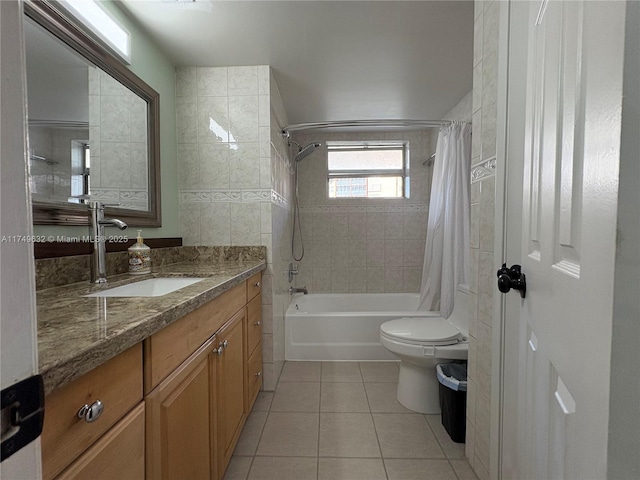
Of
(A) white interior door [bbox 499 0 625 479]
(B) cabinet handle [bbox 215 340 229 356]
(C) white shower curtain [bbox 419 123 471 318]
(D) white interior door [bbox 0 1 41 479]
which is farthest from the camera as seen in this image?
(C) white shower curtain [bbox 419 123 471 318]

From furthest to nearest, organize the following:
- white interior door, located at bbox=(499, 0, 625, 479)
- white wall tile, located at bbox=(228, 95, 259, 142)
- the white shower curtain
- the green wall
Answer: the white shower curtain
white wall tile, located at bbox=(228, 95, 259, 142)
the green wall
white interior door, located at bbox=(499, 0, 625, 479)

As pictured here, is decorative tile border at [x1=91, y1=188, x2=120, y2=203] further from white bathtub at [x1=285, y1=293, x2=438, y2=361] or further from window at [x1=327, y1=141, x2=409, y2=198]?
window at [x1=327, y1=141, x2=409, y2=198]

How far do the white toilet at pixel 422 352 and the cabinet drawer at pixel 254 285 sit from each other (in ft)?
2.81

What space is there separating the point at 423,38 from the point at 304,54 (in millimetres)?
732

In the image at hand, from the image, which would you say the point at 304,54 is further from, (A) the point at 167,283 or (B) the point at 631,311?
(B) the point at 631,311

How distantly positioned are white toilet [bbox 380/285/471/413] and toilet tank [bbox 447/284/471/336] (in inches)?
4.0

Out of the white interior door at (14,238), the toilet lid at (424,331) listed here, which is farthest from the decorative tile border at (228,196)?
the white interior door at (14,238)

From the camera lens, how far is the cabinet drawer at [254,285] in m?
1.69

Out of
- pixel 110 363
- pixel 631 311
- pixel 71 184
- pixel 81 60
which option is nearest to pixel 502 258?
pixel 631 311

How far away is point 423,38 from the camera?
Result: 5.69ft

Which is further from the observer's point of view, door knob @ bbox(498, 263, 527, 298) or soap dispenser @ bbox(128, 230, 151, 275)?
soap dispenser @ bbox(128, 230, 151, 275)

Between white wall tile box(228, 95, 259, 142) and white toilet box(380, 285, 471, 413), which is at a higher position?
white wall tile box(228, 95, 259, 142)

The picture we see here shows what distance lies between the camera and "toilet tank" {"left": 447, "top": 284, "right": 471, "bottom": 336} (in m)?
2.03

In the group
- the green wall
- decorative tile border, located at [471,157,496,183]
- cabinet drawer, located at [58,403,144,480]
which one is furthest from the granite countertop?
decorative tile border, located at [471,157,496,183]
